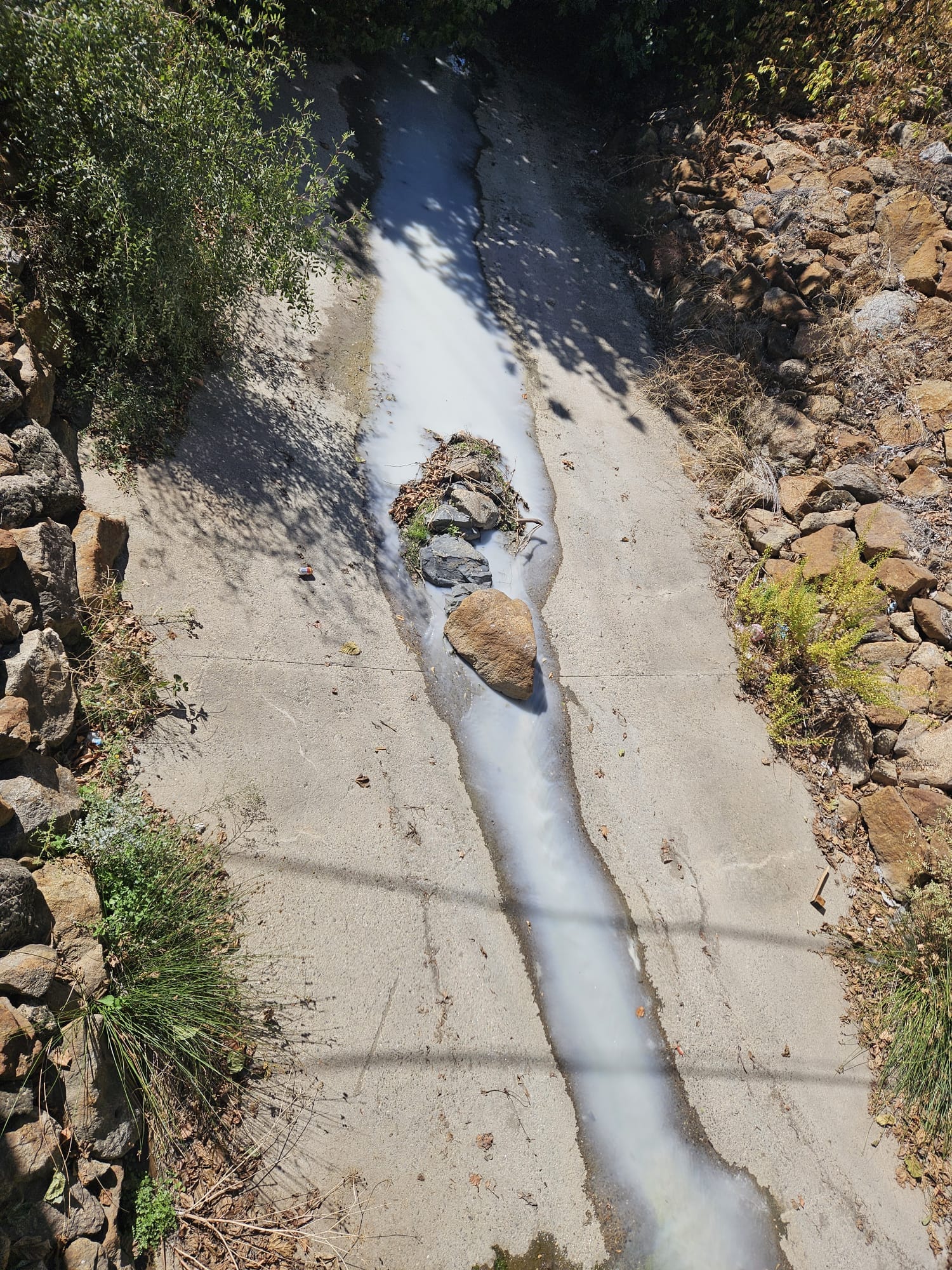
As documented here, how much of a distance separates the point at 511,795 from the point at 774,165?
6.81 meters

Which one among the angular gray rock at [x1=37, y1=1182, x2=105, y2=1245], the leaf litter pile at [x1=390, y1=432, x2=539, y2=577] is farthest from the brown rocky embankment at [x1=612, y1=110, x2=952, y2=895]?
the angular gray rock at [x1=37, y1=1182, x2=105, y2=1245]

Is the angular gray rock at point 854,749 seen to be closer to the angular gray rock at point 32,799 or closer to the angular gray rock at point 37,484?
the angular gray rock at point 32,799

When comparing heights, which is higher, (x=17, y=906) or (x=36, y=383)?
(x=36, y=383)

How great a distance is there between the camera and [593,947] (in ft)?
12.6

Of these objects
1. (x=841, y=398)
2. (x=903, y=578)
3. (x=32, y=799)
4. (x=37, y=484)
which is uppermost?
(x=841, y=398)

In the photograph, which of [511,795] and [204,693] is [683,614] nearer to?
[511,795]

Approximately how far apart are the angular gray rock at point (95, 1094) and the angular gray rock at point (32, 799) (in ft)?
2.36

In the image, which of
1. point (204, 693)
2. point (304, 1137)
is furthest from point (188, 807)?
point (304, 1137)

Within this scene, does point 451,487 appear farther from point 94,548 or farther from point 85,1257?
point 85,1257

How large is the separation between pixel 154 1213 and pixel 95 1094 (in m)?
0.49

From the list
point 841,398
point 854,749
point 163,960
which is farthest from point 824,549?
point 163,960

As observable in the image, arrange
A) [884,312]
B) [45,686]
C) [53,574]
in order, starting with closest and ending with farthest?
[45,686] < [53,574] < [884,312]

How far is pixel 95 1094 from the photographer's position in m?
2.62

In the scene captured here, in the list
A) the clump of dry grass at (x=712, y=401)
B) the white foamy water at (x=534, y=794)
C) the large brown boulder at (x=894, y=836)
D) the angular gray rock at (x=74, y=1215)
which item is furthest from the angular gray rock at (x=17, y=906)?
the clump of dry grass at (x=712, y=401)
